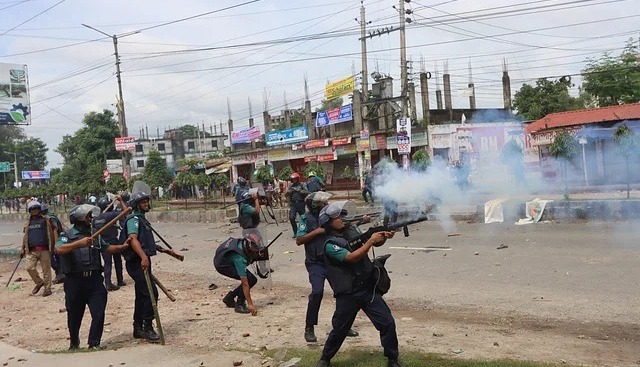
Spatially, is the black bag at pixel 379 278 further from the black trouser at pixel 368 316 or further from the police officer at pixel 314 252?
the police officer at pixel 314 252

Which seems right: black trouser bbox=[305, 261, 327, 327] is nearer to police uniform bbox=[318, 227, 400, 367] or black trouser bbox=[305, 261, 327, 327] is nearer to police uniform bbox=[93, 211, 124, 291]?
police uniform bbox=[318, 227, 400, 367]

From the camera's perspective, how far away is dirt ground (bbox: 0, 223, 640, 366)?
617 centimetres

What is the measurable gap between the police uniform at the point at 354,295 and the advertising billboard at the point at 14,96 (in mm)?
38469

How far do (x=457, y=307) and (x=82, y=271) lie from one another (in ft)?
15.4

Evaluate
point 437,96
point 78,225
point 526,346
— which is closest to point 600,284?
point 526,346

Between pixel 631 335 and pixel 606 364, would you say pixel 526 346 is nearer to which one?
pixel 606 364

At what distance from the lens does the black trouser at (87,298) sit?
6648 millimetres

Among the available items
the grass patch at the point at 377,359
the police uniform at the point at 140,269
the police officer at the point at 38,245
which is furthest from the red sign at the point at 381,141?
the grass patch at the point at 377,359

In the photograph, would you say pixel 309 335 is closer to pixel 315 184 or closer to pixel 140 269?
pixel 140 269

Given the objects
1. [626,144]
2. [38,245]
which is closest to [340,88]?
[626,144]

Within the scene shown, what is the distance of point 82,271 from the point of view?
6586 millimetres

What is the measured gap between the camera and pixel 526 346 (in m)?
5.89

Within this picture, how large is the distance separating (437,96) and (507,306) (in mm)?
35498

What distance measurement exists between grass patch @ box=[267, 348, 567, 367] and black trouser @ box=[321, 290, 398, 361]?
273 mm
